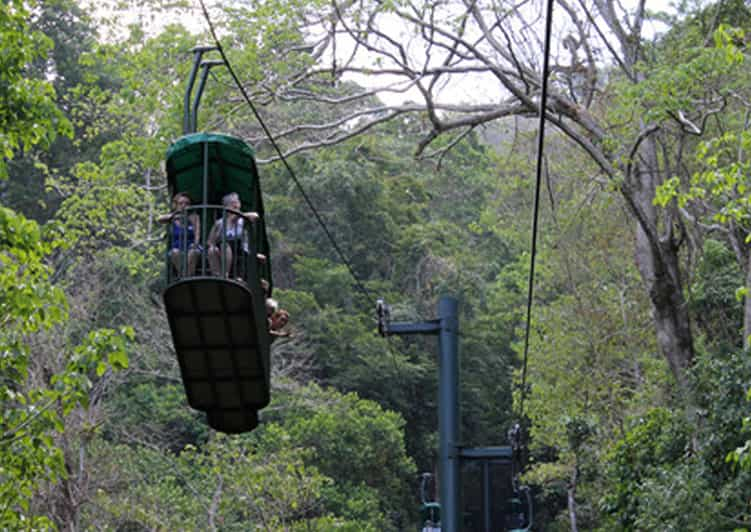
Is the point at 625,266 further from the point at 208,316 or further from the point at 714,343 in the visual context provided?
the point at 208,316

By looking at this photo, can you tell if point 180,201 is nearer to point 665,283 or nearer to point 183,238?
point 183,238

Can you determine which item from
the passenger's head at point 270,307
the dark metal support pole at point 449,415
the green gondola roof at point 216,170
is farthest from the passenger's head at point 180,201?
the dark metal support pole at point 449,415

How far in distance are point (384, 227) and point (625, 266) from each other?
10.4 m

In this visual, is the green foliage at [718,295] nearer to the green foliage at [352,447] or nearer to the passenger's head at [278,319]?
the green foliage at [352,447]

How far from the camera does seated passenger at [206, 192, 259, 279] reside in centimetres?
745

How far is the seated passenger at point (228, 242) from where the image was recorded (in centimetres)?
745

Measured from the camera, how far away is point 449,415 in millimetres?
12711

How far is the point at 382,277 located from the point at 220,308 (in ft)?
91.9

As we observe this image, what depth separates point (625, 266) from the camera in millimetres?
26078

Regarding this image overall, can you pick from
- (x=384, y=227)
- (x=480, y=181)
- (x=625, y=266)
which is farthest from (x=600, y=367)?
(x=480, y=181)

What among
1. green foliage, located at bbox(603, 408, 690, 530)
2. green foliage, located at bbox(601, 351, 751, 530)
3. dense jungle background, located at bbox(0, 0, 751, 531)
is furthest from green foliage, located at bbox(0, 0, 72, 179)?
green foliage, located at bbox(603, 408, 690, 530)

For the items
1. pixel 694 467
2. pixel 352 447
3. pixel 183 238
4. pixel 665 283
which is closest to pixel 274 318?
pixel 183 238

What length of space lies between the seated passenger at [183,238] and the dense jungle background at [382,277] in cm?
91

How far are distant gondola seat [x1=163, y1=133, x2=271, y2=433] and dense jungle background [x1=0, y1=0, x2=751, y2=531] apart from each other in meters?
0.69
